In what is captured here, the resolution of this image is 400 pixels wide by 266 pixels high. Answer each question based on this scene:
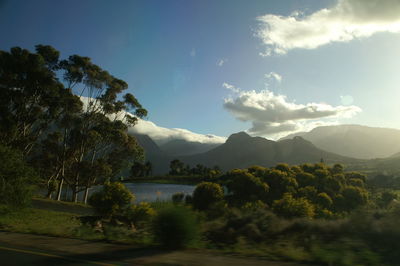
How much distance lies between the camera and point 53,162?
3966 cm

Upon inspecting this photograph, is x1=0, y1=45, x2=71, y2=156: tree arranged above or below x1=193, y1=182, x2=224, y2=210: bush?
above

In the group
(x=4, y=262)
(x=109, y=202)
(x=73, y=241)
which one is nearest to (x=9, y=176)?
(x=109, y=202)

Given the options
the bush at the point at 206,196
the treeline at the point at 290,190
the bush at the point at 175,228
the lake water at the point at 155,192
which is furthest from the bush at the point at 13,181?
the bush at the point at 175,228

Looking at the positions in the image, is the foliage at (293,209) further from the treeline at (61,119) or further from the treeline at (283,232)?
the treeline at (61,119)

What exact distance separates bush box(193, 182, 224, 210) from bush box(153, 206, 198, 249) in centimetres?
1340

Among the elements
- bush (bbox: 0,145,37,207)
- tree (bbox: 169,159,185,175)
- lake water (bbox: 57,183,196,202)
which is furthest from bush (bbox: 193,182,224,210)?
tree (bbox: 169,159,185,175)

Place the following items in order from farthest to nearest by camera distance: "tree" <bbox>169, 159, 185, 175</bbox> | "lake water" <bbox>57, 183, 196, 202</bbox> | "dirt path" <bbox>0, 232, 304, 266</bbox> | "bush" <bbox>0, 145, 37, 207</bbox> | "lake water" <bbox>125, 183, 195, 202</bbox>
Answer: "tree" <bbox>169, 159, 185, 175</bbox> → "lake water" <bbox>57, 183, 196, 202</bbox> → "lake water" <bbox>125, 183, 195, 202</bbox> → "bush" <bbox>0, 145, 37, 207</bbox> → "dirt path" <bbox>0, 232, 304, 266</bbox>

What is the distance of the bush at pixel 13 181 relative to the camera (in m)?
15.1

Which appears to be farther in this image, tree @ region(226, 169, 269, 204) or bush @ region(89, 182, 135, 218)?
tree @ region(226, 169, 269, 204)

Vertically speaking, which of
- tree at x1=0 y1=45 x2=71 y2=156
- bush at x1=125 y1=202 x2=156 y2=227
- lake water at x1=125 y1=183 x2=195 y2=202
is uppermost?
tree at x1=0 y1=45 x2=71 y2=156

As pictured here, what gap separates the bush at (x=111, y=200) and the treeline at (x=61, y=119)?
11.3 m

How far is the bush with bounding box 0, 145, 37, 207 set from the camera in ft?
49.5

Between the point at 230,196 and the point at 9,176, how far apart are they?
16.0 metres

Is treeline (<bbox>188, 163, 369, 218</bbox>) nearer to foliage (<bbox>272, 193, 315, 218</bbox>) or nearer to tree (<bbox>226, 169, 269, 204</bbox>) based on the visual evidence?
tree (<bbox>226, 169, 269, 204</bbox>)
